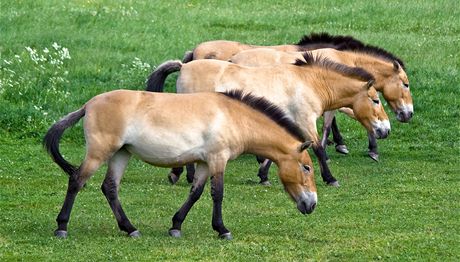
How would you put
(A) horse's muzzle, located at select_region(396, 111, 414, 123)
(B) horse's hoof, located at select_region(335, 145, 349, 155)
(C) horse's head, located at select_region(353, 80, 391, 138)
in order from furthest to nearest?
(B) horse's hoof, located at select_region(335, 145, 349, 155), (A) horse's muzzle, located at select_region(396, 111, 414, 123), (C) horse's head, located at select_region(353, 80, 391, 138)

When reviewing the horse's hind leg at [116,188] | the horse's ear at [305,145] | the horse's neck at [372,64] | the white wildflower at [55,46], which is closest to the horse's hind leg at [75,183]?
the horse's hind leg at [116,188]

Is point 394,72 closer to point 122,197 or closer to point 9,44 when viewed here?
point 122,197

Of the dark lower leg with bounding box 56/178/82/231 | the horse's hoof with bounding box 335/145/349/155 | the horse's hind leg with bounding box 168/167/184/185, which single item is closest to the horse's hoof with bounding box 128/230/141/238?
the dark lower leg with bounding box 56/178/82/231

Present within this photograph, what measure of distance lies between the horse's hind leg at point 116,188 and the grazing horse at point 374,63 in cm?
510

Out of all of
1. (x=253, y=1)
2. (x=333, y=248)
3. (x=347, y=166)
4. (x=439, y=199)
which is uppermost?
(x=333, y=248)

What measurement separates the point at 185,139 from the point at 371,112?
4.24 meters

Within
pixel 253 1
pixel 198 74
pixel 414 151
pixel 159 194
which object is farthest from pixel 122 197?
pixel 253 1

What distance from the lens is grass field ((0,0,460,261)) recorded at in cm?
1074

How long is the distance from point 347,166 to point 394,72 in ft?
5.02

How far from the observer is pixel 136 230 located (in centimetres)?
1123

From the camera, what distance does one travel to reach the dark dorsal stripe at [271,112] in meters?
11.3

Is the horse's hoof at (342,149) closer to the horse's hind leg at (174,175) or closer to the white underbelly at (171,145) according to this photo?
the horse's hind leg at (174,175)

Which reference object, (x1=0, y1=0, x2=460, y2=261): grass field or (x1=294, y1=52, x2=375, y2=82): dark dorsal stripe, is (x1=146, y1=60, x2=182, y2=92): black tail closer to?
(x1=0, y1=0, x2=460, y2=261): grass field

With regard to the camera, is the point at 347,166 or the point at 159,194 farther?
the point at 347,166
